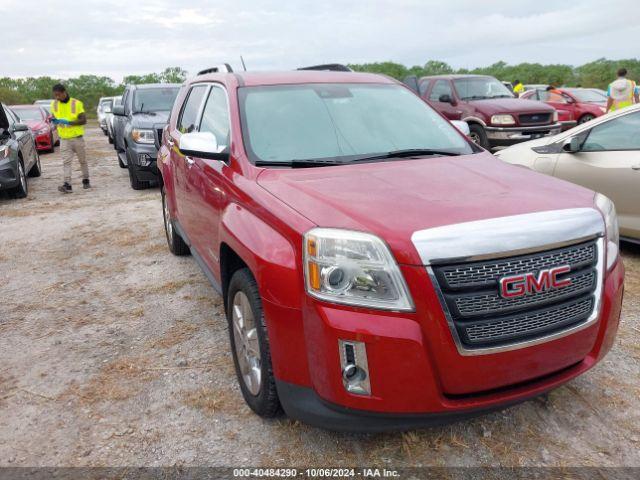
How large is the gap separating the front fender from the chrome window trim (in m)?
0.53

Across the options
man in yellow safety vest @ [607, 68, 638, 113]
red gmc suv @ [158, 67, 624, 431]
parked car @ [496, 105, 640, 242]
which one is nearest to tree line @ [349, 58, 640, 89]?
man in yellow safety vest @ [607, 68, 638, 113]

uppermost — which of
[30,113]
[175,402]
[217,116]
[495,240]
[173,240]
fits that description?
[30,113]

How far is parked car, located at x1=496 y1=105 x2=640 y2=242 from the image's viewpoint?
5000mm

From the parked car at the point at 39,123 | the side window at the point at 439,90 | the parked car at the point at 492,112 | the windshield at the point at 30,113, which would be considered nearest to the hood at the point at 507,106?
the parked car at the point at 492,112

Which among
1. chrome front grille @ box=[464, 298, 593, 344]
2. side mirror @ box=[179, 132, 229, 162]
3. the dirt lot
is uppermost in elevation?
side mirror @ box=[179, 132, 229, 162]

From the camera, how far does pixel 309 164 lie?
9.93ft

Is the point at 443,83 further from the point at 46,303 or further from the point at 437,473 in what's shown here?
the point at 437,473

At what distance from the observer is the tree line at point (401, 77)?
40.9 metres

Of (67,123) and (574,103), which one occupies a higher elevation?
(67,123)

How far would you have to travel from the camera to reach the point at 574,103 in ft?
53.8

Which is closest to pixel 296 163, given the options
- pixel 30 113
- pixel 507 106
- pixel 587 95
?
pixel 507 106

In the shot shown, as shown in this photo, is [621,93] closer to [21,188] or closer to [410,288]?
[21,188]

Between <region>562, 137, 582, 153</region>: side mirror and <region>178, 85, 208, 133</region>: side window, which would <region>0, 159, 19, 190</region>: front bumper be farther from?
<region>562, 137, 582, 153</region>: side mirror

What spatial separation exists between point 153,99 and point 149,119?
3.99 ft
